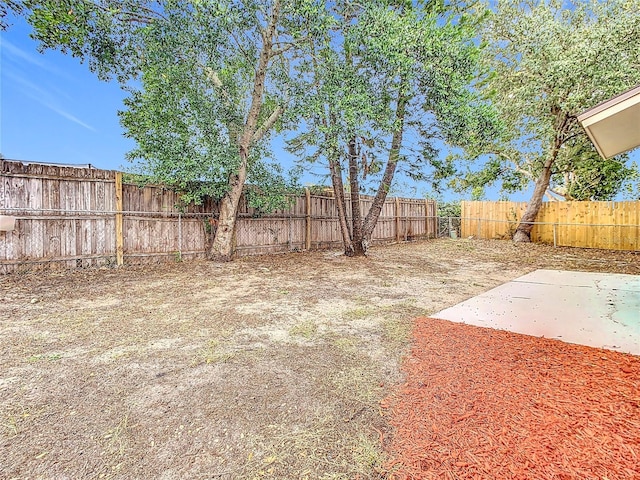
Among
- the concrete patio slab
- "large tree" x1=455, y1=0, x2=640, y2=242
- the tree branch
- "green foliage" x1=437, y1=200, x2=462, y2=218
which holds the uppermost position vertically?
"large tree" x1=455, y1=0, x2=640, y2=242

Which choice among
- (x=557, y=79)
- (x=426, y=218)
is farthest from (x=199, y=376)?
(x=426, y=218)

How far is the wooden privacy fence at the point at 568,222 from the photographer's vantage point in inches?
413

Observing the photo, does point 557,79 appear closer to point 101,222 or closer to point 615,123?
point 615,123

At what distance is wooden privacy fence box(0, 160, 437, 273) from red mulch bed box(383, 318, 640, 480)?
630 centimetres

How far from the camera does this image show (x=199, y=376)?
7.62ft

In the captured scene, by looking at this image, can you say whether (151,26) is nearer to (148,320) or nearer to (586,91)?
(148,320)

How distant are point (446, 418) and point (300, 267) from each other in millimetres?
5649

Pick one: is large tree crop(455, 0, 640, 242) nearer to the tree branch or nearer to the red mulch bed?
the tree branch

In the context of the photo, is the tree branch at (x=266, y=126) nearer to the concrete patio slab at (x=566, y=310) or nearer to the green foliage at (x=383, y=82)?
the green foliage at (x=383, y=82)

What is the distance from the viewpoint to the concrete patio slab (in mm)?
3043

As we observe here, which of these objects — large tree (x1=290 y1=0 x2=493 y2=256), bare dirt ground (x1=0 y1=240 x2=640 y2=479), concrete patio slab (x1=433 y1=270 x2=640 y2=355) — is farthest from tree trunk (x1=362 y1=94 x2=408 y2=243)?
concrete patio slab (x1=433 y1=270 x2=640 y2=355)

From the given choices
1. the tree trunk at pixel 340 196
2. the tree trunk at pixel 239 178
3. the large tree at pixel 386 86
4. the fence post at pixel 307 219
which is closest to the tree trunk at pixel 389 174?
the large tree at pixel 386 86

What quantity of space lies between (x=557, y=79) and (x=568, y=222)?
486 cm

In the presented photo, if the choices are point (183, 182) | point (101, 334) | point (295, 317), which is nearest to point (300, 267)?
point (183, 182)
